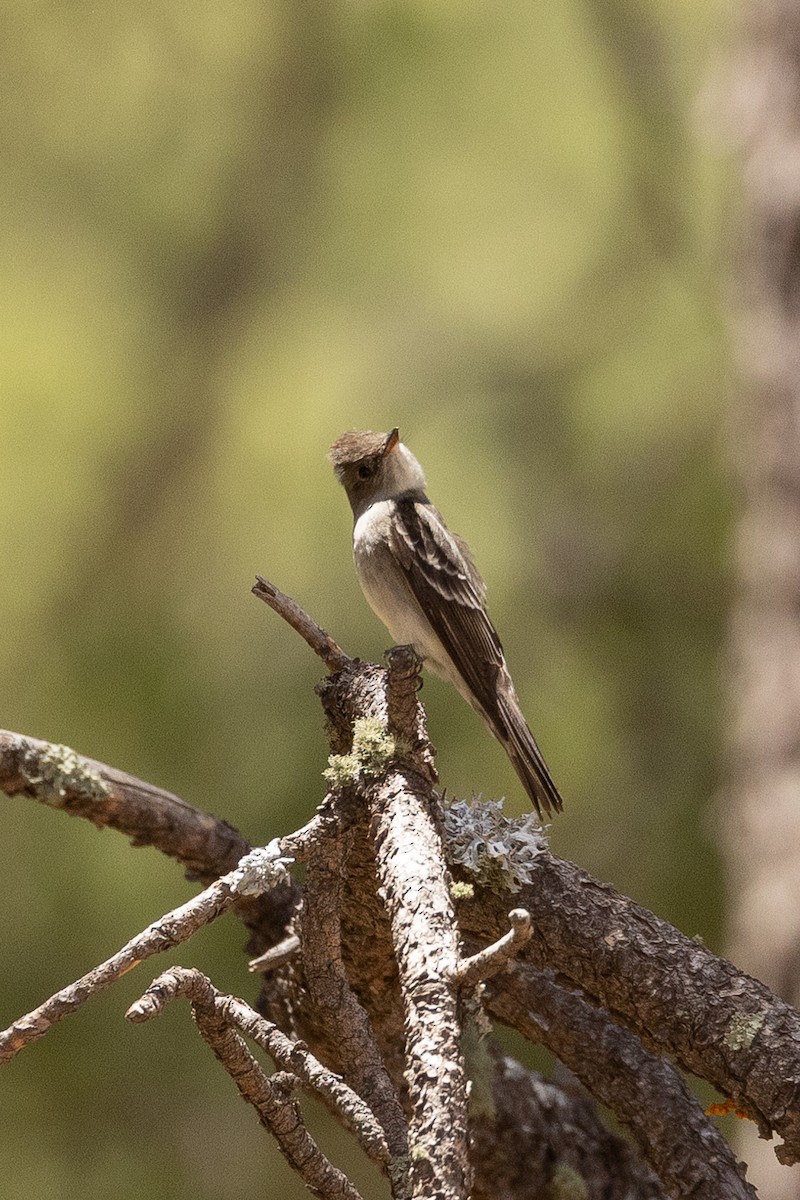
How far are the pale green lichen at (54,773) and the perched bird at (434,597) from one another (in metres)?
1.02

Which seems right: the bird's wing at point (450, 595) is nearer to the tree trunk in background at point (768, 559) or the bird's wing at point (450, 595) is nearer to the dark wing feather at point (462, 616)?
the dark wing feather at point (462, 616)

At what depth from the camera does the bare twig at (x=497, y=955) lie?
4.42 ft

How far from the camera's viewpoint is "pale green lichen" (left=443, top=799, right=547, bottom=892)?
2174 mm

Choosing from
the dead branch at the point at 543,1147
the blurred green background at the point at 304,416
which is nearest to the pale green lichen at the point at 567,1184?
the dead branch at the point at 543,1147

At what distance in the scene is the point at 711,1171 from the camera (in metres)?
2.26

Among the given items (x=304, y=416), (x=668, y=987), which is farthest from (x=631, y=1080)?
(x=304, y=416)

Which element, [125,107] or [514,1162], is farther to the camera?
[125,107]

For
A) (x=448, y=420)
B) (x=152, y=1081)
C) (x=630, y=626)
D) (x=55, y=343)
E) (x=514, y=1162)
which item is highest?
(x=55, y=343)

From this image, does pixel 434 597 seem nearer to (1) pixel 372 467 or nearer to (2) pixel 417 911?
(1) pixel 372 467

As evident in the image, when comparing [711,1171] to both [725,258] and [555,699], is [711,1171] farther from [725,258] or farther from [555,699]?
[725,258]

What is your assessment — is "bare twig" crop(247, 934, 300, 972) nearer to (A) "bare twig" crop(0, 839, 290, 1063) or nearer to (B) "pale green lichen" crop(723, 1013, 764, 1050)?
(A) "bare twig" crop(0, 839, 290, 1063)

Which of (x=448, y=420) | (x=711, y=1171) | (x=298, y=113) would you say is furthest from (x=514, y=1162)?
(x=298, y=113)

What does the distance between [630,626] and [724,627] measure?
0.50 m

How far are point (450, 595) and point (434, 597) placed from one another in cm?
5
